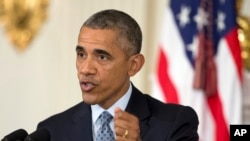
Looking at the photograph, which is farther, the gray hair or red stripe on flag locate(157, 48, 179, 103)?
red stripe on flag locate(157, 48, 179, 103)

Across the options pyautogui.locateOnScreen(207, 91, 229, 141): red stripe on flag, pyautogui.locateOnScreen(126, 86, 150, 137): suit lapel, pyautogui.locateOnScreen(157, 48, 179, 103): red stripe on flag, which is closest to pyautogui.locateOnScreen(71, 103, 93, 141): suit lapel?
pyautogui.locateOnScreen(126, 86, 150, 137): suit lapel

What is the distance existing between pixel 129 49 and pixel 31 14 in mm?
2625

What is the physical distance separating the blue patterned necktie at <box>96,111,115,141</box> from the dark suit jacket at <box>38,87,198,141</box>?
5cm

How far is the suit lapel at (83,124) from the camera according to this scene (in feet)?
8.09

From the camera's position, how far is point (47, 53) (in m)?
4.85

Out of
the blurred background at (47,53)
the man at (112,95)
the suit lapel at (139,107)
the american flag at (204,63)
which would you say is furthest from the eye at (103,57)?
the blurred background at (47,53)

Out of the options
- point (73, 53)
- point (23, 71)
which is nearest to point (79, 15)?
point (73, 53)

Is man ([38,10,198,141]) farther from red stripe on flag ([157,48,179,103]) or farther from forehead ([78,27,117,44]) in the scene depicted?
red stripe on flag ([157,48,179,103])

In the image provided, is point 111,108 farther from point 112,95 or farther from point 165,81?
point 165,81

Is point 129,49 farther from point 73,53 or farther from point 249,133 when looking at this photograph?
point 73,53

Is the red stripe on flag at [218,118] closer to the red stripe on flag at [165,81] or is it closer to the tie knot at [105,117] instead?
the red stripe on flag at [165,81]

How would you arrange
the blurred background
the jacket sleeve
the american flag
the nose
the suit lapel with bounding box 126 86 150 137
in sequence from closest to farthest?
the nose
the jacket sleeve
the suit lapel with bounding box 126 86 150 137
the american flag
the blurred background

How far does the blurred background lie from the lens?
4.72m

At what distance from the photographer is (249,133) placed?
2.47m
